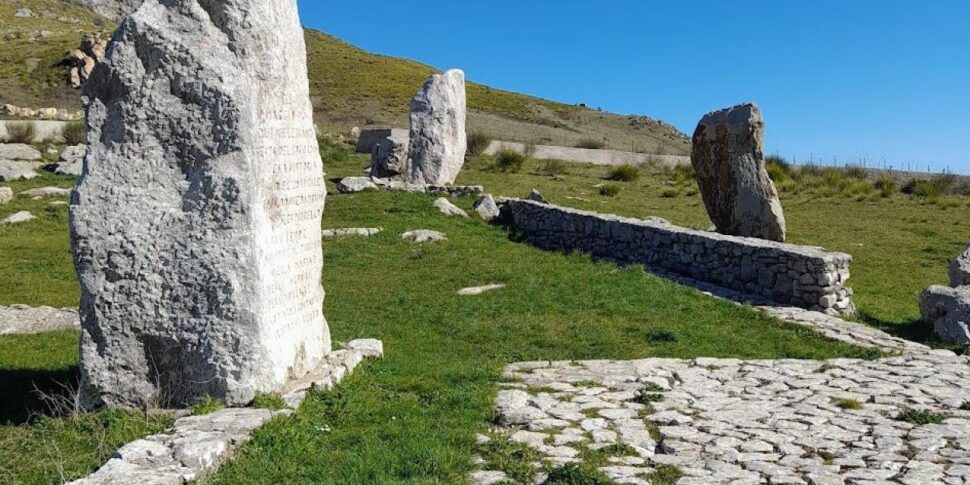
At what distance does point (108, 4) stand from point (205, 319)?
9935 centimetres

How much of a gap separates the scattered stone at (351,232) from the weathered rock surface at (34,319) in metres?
7.47

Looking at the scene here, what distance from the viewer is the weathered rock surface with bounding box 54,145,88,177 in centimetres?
2552

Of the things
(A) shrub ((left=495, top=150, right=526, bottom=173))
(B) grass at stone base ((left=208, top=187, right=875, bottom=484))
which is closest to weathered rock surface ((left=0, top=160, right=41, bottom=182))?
(B) grass at stone base ((left=208, top=187, right=875, bottom=484))

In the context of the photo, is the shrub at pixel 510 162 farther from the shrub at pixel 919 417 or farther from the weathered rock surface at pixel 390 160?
the shrub at pixel 919 417

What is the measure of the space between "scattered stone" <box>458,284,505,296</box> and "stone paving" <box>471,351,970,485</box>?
452cm

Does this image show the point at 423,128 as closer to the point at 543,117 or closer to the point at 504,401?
the point at 504,401

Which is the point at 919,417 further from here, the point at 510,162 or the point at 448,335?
the point at 510,162

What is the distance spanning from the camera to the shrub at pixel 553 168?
33031 mm

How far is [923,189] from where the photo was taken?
27.4m

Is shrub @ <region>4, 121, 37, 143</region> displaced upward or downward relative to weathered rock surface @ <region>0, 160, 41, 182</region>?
upward

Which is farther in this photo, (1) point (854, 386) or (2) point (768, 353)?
(2) point (768, 353)

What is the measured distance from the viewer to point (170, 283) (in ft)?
22.2

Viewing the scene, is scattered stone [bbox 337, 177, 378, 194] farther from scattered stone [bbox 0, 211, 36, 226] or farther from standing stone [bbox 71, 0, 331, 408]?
standing stone [bbox 71, 0, 331, 408]

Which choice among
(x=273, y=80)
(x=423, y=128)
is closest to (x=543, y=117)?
(x=423, y=128)
